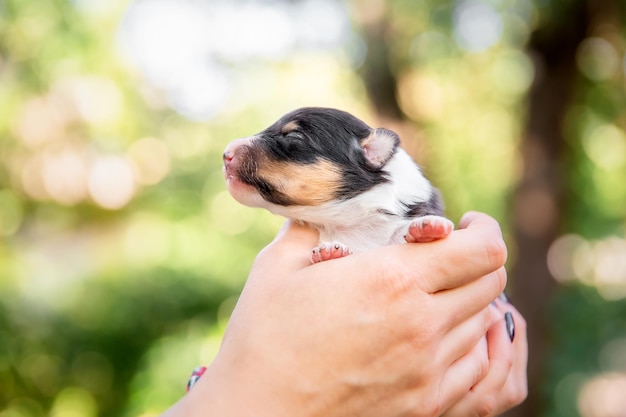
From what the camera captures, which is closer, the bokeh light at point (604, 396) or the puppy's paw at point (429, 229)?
the puppy's paw at point (429, 229)

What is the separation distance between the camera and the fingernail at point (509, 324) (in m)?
2.43

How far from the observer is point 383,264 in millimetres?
1837

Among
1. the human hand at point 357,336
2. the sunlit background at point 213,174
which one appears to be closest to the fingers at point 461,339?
the human hand at point 357,336

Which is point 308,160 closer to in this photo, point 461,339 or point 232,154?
point 232,154

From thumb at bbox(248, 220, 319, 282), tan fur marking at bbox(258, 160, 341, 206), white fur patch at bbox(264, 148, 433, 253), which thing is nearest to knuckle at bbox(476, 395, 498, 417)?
white fur patch at bbox(264, 148, 433, 253)

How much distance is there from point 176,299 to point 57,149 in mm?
5530

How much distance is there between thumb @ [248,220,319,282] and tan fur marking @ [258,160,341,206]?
136 millimetres

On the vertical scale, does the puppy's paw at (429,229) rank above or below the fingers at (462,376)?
above

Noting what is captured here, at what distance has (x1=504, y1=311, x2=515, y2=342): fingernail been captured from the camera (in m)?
2.43

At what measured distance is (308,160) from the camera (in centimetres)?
224

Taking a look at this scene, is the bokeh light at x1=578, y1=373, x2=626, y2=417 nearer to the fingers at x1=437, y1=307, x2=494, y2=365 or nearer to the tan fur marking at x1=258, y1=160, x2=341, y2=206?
the fingers at x1=437, y1=307, x2=494, y2=365

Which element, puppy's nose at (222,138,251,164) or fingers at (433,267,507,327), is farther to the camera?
puppy's nose at (222,138,251,164)

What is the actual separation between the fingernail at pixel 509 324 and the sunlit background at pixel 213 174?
170 inches

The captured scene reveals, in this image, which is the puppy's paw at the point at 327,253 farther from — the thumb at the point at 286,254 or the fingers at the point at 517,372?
the fingers at the point at 517,372
